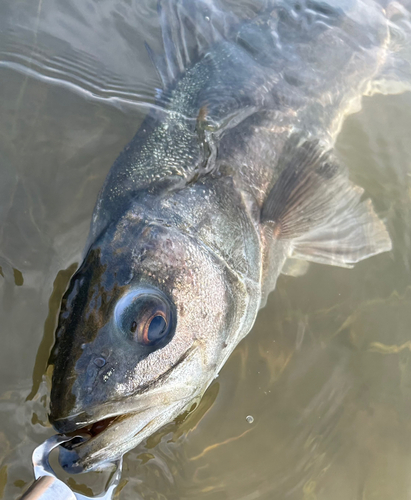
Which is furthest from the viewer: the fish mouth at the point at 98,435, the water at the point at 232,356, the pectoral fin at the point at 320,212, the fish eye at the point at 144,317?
the pectoral fin at the point at 320,212

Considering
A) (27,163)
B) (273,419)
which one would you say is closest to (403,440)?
A: (273,419)

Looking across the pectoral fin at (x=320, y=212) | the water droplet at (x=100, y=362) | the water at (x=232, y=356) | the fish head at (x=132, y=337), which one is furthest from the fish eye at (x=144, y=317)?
the pectoral fin at (x=320, y=212)

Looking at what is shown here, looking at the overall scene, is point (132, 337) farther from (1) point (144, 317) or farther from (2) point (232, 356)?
(2) point (232, 356)

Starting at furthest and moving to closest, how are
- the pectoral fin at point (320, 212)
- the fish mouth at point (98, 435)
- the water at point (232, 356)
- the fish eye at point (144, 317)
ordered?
the pectoral fin at point (320, 212) < the water at point (232, 356) < the fish eye at point (144, 317) < the fish mouth at point (98, 435)

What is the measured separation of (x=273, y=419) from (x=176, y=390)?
3.85ft

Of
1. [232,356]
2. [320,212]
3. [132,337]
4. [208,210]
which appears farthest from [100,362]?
[320,212]

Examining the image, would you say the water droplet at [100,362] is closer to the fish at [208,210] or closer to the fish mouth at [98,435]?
the fish at [208,210]

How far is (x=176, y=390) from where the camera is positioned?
69.9 inches

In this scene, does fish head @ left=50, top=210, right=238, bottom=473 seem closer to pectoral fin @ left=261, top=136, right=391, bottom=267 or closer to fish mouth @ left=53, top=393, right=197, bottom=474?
fish mouth @ left=53, top=393, right=197, bottom=474

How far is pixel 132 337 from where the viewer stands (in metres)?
1.71

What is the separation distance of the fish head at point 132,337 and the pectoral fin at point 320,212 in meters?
0.81

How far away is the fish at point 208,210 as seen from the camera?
1.69 metres

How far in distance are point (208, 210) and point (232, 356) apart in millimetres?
1052

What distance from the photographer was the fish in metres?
1.69
